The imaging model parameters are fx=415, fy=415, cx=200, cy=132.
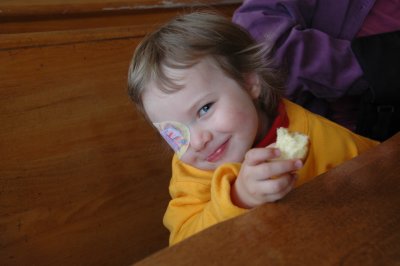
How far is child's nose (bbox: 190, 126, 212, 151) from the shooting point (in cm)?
70

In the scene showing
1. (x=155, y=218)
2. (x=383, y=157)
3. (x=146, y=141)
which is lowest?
(x=155, y=218)

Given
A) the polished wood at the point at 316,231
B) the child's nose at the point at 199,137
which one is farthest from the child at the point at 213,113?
the polished wood at the point at 316,231

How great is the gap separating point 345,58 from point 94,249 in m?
0.78

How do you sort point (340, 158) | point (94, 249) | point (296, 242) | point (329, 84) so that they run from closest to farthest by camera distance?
1. point (296, 242)
2. point (340, 158)
3. point (329, 84)
4. point (94, 249)

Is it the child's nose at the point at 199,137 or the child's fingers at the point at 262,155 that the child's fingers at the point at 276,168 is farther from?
the child's nose at the point at 199,137

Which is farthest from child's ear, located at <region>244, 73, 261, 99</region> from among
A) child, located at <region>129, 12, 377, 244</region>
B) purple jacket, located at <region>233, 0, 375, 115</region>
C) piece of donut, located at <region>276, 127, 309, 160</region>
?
piece of donut, located at <region>276, 127, 309, 160</region>

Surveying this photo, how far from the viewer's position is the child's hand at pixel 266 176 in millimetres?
471

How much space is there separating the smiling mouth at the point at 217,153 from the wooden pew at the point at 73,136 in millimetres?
393

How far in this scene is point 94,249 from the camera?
1075 mm

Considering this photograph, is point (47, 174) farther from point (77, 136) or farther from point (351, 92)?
point (351, 92)

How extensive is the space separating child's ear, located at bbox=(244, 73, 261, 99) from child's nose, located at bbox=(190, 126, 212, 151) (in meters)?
0.17

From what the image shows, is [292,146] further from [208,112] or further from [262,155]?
[208,112]

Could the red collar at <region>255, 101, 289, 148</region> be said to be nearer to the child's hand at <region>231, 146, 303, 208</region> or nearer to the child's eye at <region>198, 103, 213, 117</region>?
the child's eye at <region>198, 103, 213, 117</region>

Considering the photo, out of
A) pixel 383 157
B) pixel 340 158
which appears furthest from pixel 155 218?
pixel 383 157
